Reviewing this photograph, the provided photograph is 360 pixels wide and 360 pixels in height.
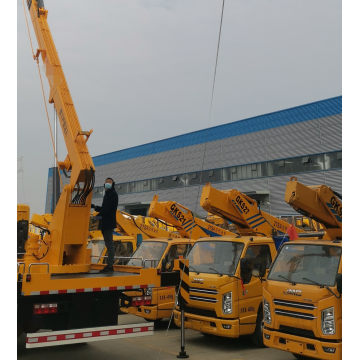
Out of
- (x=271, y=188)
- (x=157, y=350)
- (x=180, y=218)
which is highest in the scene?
(x=271, y=188)

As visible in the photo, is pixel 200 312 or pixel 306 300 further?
pixel 200 312

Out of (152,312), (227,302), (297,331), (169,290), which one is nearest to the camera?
(297,331)

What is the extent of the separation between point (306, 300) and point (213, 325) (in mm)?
2424

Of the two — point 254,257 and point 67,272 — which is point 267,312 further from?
point 67,272

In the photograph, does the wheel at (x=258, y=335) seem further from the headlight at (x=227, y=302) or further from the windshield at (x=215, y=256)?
the windshield at (x=215, y=256)

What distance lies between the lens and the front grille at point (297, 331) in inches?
242

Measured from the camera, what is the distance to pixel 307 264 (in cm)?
680

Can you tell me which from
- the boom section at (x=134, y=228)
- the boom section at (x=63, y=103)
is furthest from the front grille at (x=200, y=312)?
the boom section at (x=134, y=228)

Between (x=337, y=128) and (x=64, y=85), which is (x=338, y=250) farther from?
(x=337, y=128)

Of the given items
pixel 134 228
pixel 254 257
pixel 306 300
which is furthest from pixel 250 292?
pixel 134 228

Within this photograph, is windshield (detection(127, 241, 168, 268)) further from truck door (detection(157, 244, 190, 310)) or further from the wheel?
the wheel

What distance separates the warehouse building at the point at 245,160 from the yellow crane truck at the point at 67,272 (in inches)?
762

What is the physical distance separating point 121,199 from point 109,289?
47.1 meters

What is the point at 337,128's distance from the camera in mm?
33781
